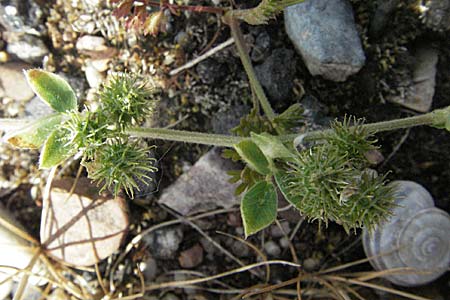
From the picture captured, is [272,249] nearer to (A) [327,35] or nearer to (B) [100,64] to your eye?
(A) [327,35]

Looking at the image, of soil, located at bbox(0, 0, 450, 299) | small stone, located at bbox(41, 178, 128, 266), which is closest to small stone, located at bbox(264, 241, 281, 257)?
soil, located at bbox(0, 0, 450, 299)

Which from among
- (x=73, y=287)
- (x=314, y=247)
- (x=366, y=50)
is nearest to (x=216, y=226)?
(x=314, y=247)

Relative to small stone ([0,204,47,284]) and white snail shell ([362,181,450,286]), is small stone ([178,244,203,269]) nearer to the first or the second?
small stone ([0,204,47,284])

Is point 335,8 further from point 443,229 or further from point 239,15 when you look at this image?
point 443,229

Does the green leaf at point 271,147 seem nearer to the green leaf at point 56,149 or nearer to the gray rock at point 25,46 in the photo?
the green leaf at point 56,149

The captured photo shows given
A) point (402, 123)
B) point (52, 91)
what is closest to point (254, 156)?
point (402, 123)

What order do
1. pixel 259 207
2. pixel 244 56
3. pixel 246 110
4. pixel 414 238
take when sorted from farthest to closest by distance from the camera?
pixel 246 110, pixel 414 238, pixel 244 56, pixel 259 207
